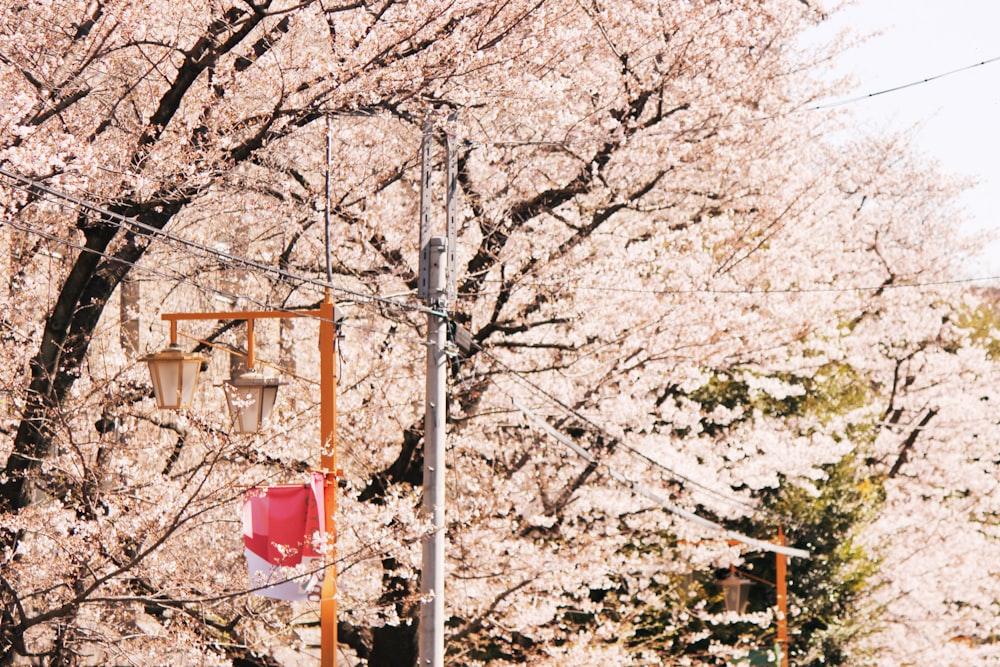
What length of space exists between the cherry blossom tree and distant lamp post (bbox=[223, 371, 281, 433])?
0.25 m

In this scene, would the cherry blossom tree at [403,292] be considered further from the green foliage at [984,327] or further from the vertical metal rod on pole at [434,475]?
the green foliage at [984,327]

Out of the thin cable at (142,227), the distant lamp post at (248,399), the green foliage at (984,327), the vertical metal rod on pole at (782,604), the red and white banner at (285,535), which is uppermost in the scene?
the green foliage at (984,327)

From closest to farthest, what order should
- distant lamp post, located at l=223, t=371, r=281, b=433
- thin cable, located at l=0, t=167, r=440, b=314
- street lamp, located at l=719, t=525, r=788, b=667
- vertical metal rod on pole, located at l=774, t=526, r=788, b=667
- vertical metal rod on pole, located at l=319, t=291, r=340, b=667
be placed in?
thin cable, located at l=0, t=167, r=440, b=314 → distant lamp post, located at l=223, t=371, r=281, b=433 → vertical metal rod on pole, located at l=319, t=291, r=340, b=667 → street lamp, located at l=719, t=525, r=788, b=667 → vertical metal rod on pole, located at l=774, t=526, r=788, b=667

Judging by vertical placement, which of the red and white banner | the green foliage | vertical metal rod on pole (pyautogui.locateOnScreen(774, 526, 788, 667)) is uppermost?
the green foliage

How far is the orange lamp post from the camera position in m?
7.84

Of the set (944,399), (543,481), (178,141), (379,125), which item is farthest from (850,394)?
(178,141)

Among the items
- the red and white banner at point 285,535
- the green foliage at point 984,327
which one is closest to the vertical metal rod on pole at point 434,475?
the red and white banner at point 285,535

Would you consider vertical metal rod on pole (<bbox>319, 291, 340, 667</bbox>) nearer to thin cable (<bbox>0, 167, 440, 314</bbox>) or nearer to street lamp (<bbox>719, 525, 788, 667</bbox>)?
thin cable (<bbox>0, 167, 440, 314</bbox>)

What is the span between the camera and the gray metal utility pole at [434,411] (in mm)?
8836

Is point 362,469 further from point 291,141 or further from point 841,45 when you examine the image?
point 841,45

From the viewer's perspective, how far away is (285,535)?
7949 millimetres

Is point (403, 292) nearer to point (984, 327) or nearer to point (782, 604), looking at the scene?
point (782, 604)

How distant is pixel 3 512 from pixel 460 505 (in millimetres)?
4991

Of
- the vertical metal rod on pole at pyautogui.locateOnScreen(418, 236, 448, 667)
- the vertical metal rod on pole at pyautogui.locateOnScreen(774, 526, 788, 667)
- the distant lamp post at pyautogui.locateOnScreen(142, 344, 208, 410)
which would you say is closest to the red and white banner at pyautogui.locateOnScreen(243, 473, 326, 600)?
the distant lamp post at pyautogui.locateOnScreen(142, 344, 208, 410)
